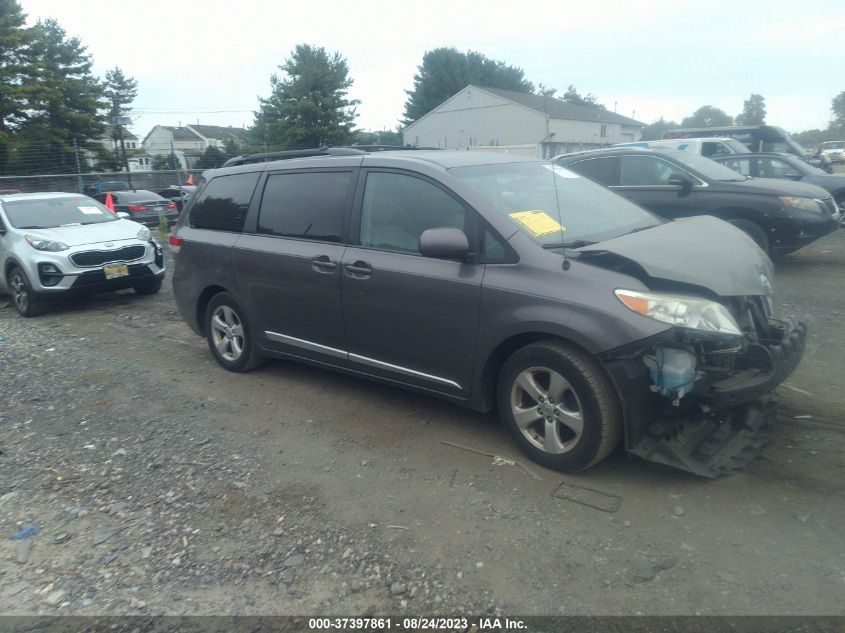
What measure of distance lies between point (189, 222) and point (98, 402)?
182 centimetres

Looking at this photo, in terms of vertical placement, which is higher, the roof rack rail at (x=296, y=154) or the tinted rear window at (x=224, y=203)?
the roof rack rail at (x=296, y=154)

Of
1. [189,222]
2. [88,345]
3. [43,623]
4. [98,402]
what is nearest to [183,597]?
[43,623]

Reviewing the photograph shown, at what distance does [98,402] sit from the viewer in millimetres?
5434

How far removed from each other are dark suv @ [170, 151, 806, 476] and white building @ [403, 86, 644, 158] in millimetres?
39211

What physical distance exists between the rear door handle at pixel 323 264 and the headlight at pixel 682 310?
210 cm

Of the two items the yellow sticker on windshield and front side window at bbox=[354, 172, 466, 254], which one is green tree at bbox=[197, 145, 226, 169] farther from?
the yellow sticker on windshield

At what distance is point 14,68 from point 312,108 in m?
16.6

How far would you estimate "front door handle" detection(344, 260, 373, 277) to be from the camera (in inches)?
179

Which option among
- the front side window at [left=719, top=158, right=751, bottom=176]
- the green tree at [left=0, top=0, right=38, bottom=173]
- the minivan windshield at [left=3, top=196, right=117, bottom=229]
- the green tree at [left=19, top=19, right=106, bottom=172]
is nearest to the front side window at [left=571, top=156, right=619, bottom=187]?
the front side window at [left=719, top=158, right=751, bottom=176]

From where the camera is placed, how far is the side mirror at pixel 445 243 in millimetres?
3928

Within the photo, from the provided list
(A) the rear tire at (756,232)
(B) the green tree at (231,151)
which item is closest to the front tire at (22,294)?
(A) the rear tire at (756,232)

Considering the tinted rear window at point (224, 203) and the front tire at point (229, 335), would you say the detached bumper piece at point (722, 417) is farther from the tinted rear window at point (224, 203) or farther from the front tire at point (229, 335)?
the tinted rear window at point (224, 203)

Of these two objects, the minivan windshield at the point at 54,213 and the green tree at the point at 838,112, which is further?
the green tree at the point at 838,112

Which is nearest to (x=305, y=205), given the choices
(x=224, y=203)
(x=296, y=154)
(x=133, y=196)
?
A: (x=296, y=154)
